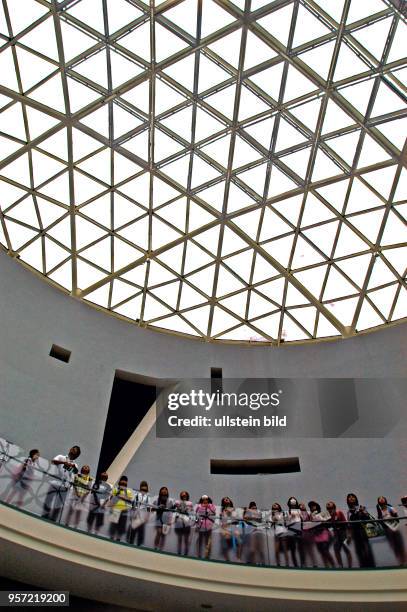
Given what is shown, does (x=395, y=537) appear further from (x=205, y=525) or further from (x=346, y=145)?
(x=346, y=145)

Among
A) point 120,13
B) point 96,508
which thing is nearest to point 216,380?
point 96,508

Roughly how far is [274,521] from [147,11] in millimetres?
21776

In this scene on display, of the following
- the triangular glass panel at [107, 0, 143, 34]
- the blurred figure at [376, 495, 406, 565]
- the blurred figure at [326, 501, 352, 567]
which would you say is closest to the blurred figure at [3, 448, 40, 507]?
the blurred figure at [326, 501, 352, 567]

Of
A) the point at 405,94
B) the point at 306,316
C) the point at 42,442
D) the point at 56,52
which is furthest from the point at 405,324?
the point at 56,52

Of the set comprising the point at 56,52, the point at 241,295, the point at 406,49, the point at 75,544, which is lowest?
the point at 75,544

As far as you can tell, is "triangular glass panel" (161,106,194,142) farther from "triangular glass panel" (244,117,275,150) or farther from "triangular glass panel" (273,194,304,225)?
"triangular glass panel" (273,194,304,225)

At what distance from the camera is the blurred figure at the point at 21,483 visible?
14.7m

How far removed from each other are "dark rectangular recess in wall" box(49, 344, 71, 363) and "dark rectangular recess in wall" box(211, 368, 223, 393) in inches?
381

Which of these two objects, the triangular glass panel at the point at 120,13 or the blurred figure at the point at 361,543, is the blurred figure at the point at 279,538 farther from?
the triangular glass panel at the point at 120,13

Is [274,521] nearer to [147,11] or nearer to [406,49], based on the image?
[406,49]

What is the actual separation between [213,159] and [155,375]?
13.9 metres

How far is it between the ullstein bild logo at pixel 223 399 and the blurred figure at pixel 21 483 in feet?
59.3

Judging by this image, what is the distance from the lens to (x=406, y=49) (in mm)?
22375

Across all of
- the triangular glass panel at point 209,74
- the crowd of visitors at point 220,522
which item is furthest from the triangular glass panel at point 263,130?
the crowd of visitors at point 220,522
